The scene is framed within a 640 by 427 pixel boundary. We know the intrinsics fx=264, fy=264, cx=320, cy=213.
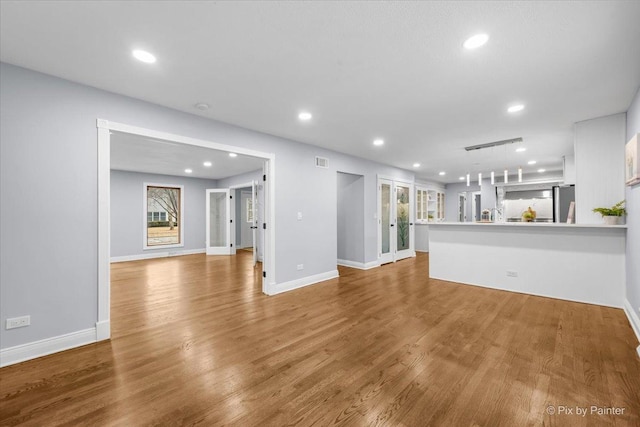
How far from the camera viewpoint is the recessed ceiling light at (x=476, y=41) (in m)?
1.98

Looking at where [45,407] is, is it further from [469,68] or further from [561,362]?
[469,68]

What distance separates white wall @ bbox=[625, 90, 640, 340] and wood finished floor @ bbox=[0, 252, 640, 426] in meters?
0.31

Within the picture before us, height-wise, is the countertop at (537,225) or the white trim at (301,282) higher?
the countertop at (537,225)

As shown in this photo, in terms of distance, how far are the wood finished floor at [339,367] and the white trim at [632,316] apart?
2.8 inches

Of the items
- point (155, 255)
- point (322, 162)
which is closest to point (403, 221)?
point (322, 162)

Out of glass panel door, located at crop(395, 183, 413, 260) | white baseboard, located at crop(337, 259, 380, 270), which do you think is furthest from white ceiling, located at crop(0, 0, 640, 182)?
glass panel door, located at crop(395, 183, 413, 260)

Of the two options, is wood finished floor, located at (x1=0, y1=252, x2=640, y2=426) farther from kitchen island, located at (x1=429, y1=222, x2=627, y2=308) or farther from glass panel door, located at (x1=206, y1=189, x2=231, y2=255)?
glass panel door, located at (x1=206, y1=189, x2=231, y2=255)

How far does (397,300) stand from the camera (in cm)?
397

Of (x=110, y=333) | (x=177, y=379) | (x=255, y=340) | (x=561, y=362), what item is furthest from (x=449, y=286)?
A: (x=110, y=333)

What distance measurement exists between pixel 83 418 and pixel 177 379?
22.0 inches

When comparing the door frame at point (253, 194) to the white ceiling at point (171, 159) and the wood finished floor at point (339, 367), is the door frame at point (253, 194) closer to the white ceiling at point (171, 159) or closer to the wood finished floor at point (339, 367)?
the white ceiling at point (171, 159)

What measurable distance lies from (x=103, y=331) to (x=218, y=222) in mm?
6856

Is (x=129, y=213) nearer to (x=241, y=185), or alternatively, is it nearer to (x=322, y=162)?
(x=241, y=185)

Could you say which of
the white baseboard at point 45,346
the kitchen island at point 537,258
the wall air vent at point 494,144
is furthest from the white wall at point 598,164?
the white baseboard at point 45,346
